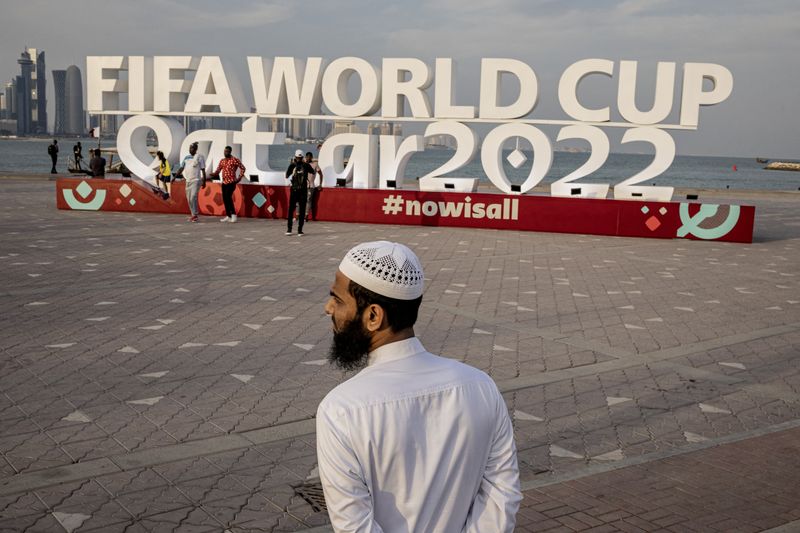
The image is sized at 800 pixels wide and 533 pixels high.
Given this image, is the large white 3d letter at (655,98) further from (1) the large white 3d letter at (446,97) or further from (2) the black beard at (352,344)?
(2) the black beard at (352,344)

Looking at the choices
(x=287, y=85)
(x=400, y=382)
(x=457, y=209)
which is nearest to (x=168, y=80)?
(x=287, y=85)

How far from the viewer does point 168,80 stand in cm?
2281

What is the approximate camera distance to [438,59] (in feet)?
69.6

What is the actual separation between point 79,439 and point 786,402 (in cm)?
560

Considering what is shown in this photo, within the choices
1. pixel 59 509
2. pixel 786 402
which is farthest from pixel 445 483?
pixel 786 402

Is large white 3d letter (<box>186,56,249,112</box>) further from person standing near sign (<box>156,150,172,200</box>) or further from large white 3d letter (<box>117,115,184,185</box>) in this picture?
person standing near sign (<box>156,150,172,200</box>)

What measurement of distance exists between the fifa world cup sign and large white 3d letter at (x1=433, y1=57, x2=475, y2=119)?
25 millimetres

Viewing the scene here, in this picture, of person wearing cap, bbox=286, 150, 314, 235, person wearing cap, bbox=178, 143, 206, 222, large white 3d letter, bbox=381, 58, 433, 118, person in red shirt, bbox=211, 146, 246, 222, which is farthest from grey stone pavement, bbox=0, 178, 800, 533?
large white 3d letter, bbox=381, 58, 433, 118

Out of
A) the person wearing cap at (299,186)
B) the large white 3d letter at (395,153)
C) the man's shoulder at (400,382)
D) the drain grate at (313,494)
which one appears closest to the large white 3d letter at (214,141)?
the large white 3d letter at (395,153)

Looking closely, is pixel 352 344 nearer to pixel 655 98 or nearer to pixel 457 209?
pixel 457 209

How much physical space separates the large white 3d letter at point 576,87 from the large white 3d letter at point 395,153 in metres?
3.72

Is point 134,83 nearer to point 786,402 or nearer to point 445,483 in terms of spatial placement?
point 786,402

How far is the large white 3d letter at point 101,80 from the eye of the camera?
22938mm

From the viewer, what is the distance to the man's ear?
2295 millimetres
